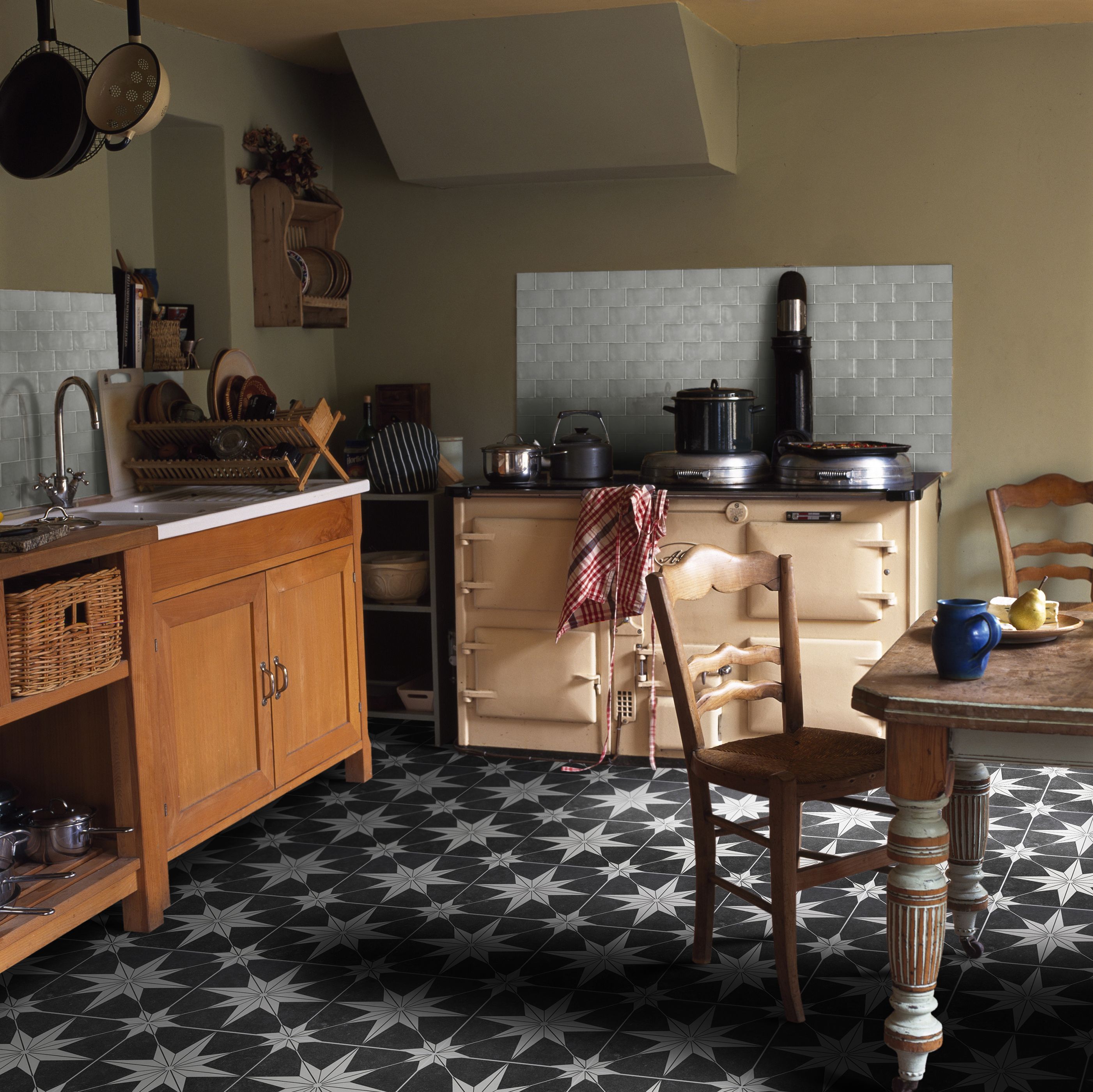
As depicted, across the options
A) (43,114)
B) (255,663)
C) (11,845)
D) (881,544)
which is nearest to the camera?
(11,845)

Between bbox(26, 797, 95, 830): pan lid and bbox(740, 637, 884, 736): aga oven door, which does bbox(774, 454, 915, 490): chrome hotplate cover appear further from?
bbox(26, 797, 95, 830): pan lid

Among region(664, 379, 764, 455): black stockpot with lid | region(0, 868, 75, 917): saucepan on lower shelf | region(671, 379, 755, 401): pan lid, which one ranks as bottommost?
region(0, 868, 75, 917): saucepan on lower shelf

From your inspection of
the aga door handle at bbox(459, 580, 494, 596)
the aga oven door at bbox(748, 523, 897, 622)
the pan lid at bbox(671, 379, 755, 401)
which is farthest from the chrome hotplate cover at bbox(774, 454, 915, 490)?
the aga door handle at bbox(459, 580, 494, 596)

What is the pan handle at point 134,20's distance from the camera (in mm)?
2953

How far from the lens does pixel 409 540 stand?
5.04 metres

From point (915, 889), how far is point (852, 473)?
6.55 ft

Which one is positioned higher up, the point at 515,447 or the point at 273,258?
the point at 273,258

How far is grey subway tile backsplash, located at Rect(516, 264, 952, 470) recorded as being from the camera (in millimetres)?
4520

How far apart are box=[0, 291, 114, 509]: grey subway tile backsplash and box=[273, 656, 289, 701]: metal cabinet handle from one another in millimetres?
757

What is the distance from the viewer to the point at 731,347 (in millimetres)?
4691

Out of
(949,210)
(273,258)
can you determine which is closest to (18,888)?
(273,258)

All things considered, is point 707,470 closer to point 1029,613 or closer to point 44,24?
point 1029,613

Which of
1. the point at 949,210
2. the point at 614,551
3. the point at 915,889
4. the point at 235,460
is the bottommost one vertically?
the point at 915,889

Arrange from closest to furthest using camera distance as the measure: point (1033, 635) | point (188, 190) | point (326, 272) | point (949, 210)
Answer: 1. point (1033, 635)
2. point (188, 190)
3. point (949, 210)
4. point (326, 272)
